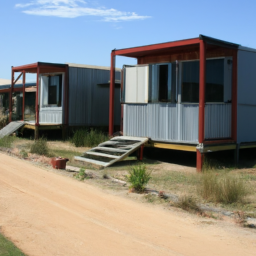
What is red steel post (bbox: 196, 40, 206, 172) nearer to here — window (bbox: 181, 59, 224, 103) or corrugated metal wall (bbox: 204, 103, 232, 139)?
corrugated metal wall (bbox: 204, 103, 232, 139)

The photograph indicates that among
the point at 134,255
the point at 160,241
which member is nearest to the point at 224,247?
the point at 160,241

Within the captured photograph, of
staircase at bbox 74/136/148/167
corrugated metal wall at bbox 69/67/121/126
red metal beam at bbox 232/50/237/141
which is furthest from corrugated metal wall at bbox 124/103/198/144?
corrugated metal wall at bbox 69/67/121/126

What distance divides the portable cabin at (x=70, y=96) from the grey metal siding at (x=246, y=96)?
28.3ft

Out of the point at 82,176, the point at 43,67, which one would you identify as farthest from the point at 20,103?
the point at 82,176

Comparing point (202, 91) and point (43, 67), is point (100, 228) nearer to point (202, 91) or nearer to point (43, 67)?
point (202, 91)

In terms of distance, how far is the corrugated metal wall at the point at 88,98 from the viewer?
1873cm

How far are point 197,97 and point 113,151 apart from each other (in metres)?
2.92

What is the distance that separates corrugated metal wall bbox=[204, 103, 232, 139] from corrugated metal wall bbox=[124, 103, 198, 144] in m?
0.33

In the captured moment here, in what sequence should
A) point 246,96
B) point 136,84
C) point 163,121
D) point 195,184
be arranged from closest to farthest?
1. point 195,184
2. point 246,96
3. point 163,121
4. point 136,84

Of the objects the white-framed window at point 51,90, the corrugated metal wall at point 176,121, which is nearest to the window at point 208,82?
the corrugated metal wall at point 176,121

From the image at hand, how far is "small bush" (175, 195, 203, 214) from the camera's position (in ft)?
21.7

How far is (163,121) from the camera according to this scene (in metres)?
11.9

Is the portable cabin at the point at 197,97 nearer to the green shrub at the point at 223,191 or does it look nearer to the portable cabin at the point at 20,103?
the green shrub at the point at 223,191

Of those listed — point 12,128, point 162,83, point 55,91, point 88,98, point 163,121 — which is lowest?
point 12,128
